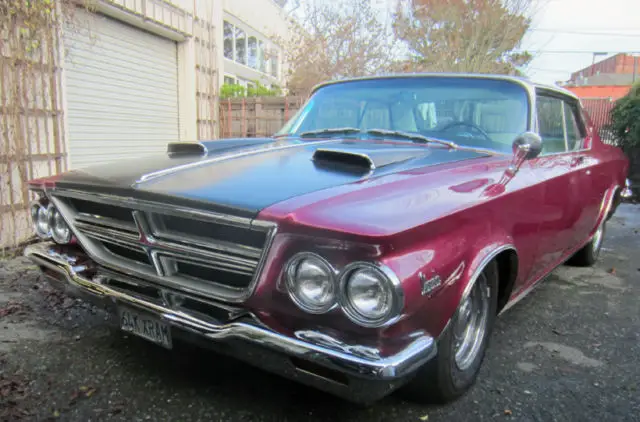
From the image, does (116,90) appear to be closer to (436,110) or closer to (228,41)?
(436,110)

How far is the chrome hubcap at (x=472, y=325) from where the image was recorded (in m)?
2.38

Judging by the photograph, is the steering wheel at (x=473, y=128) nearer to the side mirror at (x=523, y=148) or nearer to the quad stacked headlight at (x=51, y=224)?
the side mirror at (x=523, y=148)

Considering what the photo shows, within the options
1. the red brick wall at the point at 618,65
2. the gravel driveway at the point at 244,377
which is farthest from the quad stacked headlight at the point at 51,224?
the red brick wall at the point at 618,65

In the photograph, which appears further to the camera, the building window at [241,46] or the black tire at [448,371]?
the building window at [241,46]

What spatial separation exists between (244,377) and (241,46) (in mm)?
13156

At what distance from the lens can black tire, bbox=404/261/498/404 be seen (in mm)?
2076

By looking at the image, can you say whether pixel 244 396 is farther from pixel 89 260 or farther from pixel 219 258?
pixel 89 260

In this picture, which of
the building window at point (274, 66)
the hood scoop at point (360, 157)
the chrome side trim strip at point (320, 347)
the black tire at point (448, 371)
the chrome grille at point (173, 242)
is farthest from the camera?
the building window at point (274, 66)

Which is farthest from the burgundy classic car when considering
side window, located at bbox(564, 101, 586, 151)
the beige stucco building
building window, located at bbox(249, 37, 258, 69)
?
building window, located at bbox(249, 37, 258, 69)

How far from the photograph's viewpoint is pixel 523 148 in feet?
8.54

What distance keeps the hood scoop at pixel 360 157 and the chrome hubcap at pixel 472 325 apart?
2.34 ft

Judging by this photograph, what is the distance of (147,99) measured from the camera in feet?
25.2

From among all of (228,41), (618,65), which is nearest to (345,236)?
(228,41)

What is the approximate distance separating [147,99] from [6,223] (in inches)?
136
